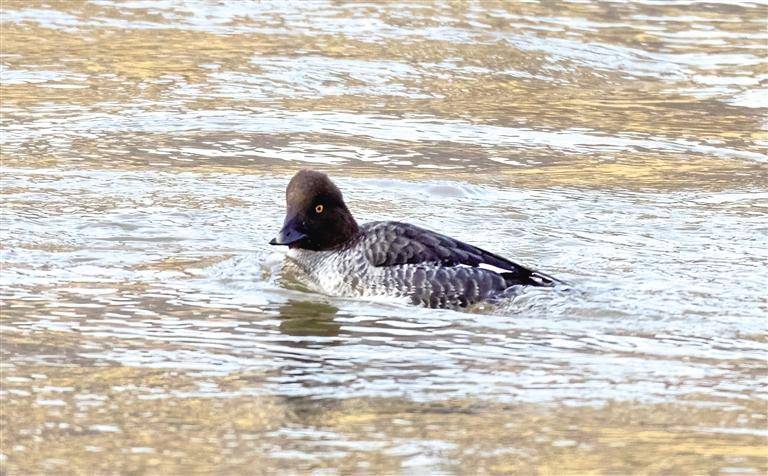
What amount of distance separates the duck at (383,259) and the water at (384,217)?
0.52 ft

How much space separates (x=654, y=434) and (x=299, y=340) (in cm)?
261

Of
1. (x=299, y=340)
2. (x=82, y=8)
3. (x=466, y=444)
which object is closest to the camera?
(x=466, y=444)

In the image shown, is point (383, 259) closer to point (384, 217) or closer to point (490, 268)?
point (490, 268)

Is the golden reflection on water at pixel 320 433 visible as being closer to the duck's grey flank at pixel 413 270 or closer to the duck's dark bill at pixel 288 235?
the duck's grey flank at pixel 413 270

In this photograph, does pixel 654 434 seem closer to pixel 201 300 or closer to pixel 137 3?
pixel 201 300

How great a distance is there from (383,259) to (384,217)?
226 centimetres

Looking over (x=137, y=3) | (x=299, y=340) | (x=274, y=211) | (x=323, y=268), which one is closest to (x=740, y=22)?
(x=137, y=3)

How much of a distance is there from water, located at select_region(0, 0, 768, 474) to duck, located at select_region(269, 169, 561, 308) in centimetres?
16

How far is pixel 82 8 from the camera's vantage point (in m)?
19.7

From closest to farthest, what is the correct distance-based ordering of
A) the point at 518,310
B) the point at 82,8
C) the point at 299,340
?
the point at 299,340 → the point at 518,310 → the point at 82,8

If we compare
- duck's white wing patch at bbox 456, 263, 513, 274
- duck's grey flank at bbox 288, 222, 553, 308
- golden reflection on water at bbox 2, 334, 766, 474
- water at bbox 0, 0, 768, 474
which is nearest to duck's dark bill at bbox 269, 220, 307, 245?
duck's grey flank at bbox 288, 222, 553, 308

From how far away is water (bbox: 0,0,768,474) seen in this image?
808 cm

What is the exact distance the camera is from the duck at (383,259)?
34.9 ft

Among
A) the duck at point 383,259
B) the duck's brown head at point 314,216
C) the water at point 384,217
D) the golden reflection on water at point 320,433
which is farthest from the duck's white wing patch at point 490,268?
the golden reflection on water at point 320,433
